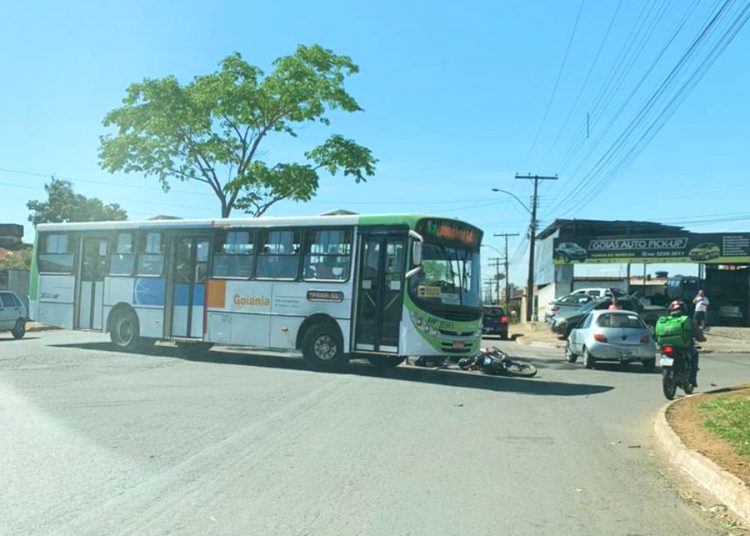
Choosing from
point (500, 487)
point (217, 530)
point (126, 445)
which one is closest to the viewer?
point (217, 530)

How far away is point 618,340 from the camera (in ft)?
57.4

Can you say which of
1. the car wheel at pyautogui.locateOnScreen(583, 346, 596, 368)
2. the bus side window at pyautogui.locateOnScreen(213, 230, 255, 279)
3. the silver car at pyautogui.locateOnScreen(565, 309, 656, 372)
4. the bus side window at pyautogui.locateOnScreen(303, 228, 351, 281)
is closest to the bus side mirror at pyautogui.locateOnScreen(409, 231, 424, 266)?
the bus side window at pyautogui.locateOnScreen(303, 228, 351, 281)

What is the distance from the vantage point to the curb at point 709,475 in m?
5.76

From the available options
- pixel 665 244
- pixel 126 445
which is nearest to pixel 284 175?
pixel 126 445

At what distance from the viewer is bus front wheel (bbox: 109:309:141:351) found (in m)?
18.6

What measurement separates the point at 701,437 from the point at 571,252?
3734 centimetres

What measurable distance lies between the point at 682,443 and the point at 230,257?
11.5 meters

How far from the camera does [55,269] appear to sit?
784 inches

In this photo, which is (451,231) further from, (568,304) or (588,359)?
(568,304)

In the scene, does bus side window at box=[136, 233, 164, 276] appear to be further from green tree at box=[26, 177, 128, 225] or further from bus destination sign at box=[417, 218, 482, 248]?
green tree at box=[26, 177, 128, 225]

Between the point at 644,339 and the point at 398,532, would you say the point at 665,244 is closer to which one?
the point at 644,339

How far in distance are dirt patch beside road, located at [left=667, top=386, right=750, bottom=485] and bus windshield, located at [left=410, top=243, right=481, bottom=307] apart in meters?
4.72

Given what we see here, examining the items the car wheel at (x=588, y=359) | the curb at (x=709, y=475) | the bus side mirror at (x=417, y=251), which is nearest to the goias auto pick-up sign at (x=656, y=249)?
the car wheel at (x=588, y=359)

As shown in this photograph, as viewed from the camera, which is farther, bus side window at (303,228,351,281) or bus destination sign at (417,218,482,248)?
bus side window at (303,228,351,281)
